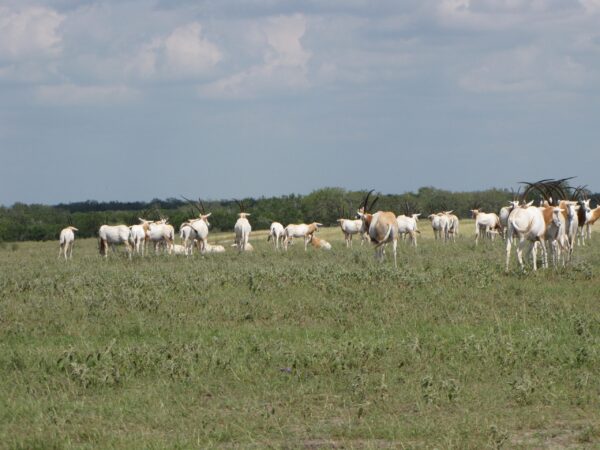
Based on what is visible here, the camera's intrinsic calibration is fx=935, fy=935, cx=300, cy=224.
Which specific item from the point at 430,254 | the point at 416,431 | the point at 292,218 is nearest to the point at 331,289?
the point at 416,431

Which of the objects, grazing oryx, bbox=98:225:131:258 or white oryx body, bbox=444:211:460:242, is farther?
white oryx body, bbox=444:211:460:242

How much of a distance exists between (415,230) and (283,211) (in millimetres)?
47436

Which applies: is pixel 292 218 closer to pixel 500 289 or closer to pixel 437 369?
pixel 500 289

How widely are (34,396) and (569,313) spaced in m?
7.91

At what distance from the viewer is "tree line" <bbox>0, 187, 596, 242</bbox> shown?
76.8 metres

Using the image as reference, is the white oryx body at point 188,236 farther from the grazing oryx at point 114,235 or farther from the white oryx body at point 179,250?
the grazing oryx at point 114,235

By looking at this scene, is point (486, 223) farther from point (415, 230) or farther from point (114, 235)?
point (114, 235)

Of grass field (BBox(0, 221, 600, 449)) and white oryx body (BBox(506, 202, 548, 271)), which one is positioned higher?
white oryx body (BBox(506, 202, 548, 271))

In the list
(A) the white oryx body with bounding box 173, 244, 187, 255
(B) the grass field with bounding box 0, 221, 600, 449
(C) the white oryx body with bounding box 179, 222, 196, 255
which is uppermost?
(C) the white oryx body with bounding box 179, 222, 196, 255

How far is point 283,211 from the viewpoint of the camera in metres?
86.9

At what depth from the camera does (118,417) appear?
28.1ft

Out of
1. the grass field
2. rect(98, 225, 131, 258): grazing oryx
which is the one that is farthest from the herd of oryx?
the grass field

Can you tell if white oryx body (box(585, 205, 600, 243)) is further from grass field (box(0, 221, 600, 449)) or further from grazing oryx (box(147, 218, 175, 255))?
grass field (box(0, 221, 600, 449))

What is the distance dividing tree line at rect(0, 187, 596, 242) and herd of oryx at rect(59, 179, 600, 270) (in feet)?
85.9
